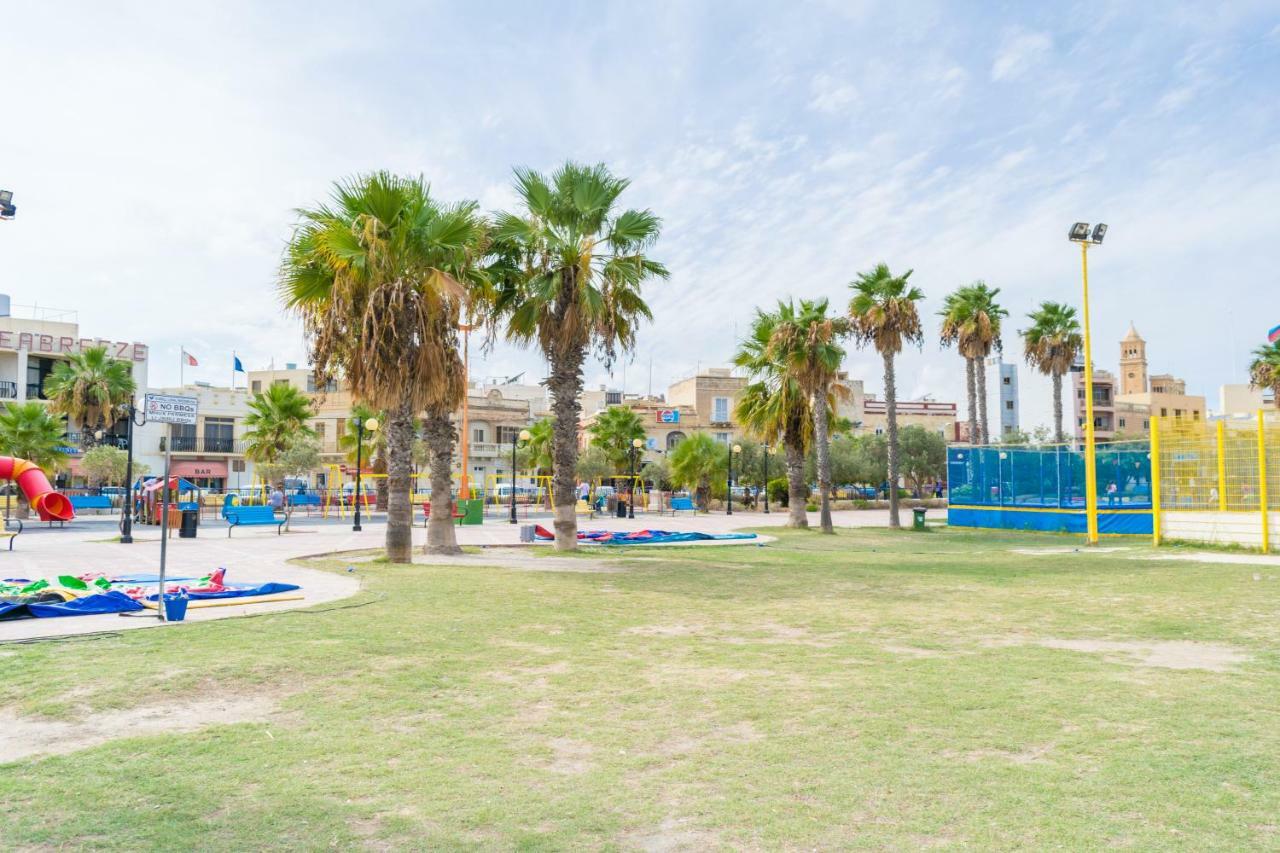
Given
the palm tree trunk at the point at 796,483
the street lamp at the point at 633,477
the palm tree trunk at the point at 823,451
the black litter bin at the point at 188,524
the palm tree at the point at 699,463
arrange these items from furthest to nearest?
1. the palm tree at the point at 699,463
2. the street lamp at the point at 633,477
3. the palm tree trunk at the point at 796,483
4. the palm tree trunk at the point at 823,451
5. the black litter bin at the point at 188,524

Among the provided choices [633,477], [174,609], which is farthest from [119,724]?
[633,477]

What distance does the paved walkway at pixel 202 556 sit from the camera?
990cm

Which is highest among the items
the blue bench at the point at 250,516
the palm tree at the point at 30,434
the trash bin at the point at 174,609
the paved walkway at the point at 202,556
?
the palm tree at the point at 30,434

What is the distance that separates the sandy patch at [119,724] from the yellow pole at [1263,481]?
2182 centimetres

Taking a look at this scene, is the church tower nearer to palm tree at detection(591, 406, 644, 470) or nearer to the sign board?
palm tree at detection(591, 406, 644, 470)

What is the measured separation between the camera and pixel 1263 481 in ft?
68.5

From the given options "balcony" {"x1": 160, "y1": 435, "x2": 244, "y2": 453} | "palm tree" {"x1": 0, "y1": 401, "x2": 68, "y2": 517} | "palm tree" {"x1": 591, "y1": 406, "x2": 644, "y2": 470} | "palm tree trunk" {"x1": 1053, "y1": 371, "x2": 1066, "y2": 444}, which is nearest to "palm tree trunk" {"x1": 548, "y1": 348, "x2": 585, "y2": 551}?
"palm tree" {"x1": 0, "y1": 401, "x2": 68, "y2": 517}

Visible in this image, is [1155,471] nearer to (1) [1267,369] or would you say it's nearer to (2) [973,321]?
(2) [973,321]

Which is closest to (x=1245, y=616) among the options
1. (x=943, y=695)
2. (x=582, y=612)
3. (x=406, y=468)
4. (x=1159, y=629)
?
(x=1159, y=629)

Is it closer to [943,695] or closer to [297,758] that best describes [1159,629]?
[943,695]

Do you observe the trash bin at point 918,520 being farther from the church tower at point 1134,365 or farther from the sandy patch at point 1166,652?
the church tower at point 1134,365

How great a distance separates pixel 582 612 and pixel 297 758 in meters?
6.32

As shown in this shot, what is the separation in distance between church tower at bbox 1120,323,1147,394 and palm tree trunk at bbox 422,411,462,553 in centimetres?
12168

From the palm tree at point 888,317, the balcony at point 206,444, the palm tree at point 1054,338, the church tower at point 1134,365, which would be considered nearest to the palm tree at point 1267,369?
the palm tree at point 1054,338
